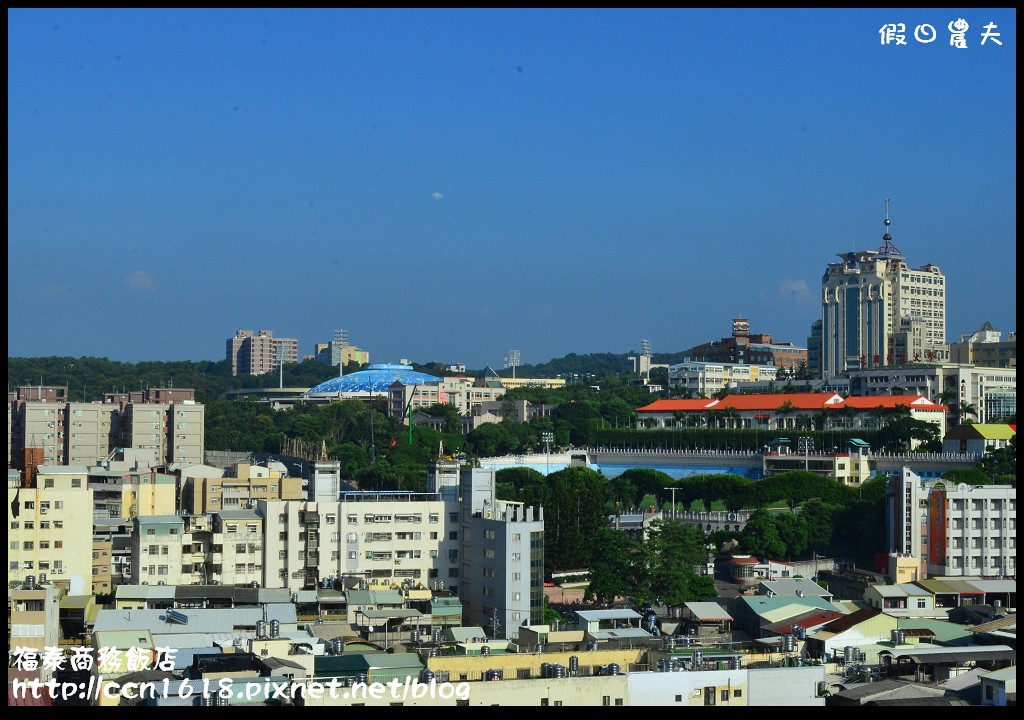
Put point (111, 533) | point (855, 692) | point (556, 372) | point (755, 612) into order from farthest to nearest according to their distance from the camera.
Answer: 1. point (556, 372)
2. point (111, 533)
3. point (755, 612)
4. point (855, 692)

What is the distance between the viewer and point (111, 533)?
1678 cm

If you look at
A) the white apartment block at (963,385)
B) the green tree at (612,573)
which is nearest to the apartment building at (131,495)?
the green tree at (612,573)

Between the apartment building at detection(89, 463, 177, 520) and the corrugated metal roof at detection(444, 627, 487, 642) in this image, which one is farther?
the apartment building at detection(89, 463, 177, 520)

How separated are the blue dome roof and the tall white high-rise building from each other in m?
13.8

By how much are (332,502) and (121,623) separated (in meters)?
4.17

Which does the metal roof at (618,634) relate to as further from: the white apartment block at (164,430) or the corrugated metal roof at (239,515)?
the white apartment block at (164,430)

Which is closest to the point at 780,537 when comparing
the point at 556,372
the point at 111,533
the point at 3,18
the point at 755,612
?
the point at 755,612

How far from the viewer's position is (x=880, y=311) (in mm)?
46938

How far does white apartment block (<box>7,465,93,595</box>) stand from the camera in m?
14.3

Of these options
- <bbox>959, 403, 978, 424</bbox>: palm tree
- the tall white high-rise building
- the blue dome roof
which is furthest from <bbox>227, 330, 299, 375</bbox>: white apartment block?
<bbox>959, 403, 978, 424</bbox>: palm tree

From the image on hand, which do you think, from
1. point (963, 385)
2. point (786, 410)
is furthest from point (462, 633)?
point (963, 385)

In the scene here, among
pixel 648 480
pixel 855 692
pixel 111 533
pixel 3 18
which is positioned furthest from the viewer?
pixel 648 480

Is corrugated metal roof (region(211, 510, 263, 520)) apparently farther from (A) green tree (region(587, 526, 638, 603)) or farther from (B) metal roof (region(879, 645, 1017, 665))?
(B) metal roof (region(879, 645, 1017, 665))

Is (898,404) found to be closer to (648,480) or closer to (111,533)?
(648,480)
